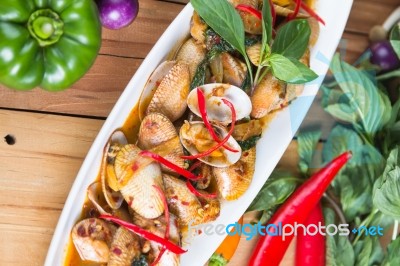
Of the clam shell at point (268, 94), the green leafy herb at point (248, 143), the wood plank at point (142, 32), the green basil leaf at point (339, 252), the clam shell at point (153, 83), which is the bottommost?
the green basil leaf at point (339, 252)

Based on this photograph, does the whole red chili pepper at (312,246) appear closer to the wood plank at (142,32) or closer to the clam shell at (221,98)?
the clam shell at (221,98)

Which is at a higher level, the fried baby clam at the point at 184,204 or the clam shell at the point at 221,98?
the clam shell at the point at 221,98

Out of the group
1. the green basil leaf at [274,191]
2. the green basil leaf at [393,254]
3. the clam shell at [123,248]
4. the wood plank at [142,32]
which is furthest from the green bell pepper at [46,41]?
the green basil leaf at [393,254]

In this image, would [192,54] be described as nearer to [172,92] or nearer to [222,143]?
[172,92]

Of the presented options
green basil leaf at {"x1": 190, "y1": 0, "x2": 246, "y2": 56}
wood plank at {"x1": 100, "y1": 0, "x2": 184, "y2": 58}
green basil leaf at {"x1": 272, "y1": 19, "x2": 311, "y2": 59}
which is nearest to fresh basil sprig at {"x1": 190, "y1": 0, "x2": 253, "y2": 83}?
green basil leaf at {"x1": 190, "y1": 0, "x2": 246, "y2": 56}

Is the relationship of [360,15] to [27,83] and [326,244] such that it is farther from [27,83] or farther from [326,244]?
[27,83]

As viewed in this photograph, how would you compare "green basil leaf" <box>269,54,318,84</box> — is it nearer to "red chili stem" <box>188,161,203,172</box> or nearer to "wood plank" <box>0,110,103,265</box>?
"red chili stem" <box>188,161,203,172</box>

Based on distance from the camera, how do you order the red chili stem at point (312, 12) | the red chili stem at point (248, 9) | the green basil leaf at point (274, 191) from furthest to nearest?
the green basil leaf at point (274, 191)
the red chili stem at point (312, 12)
the red chili stem at point (248, 9)
